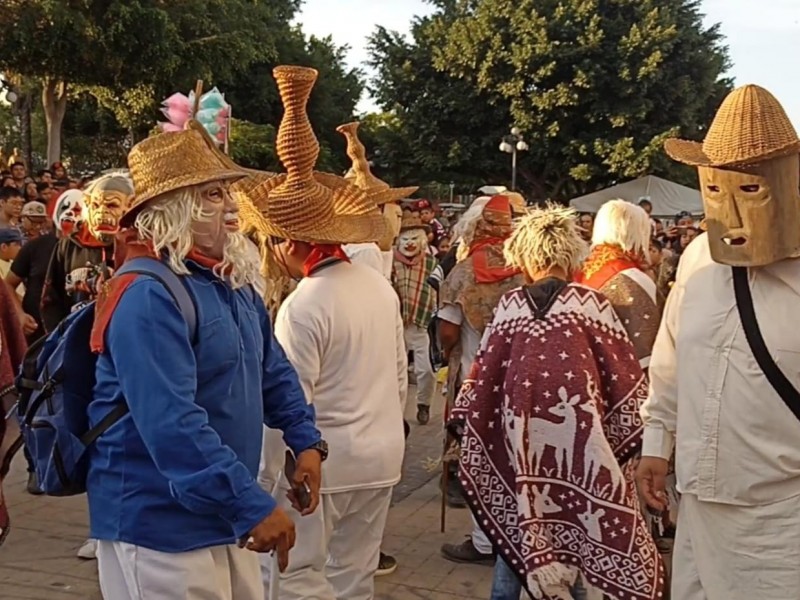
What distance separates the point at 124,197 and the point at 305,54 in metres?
34.8

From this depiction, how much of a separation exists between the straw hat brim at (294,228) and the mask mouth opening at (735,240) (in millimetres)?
1498

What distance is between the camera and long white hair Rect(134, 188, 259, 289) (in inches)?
102

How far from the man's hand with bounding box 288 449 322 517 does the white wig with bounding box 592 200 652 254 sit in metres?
2.67

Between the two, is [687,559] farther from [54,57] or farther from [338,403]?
[54,57]

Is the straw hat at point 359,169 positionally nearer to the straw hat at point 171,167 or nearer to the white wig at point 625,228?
the white wig at point 625,228

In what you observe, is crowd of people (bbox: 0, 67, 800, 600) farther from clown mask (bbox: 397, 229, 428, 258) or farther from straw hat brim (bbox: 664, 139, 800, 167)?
clown mask (bbox: 397, 229, 428, 258)

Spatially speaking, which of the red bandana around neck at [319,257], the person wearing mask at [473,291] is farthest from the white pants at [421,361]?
the red bandana around neck at [319,257]

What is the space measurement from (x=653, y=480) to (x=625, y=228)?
210 cm

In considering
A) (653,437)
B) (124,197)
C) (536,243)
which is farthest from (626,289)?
(124,197)

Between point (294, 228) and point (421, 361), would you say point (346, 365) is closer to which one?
point (294, 228)

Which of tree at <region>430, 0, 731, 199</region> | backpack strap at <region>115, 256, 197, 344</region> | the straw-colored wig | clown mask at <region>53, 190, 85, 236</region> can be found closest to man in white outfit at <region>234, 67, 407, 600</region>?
the straw-colored wig

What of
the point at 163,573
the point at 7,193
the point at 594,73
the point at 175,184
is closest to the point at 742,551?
the point at 163,573

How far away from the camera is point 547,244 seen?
13.8 ft

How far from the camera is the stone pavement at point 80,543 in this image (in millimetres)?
5039
